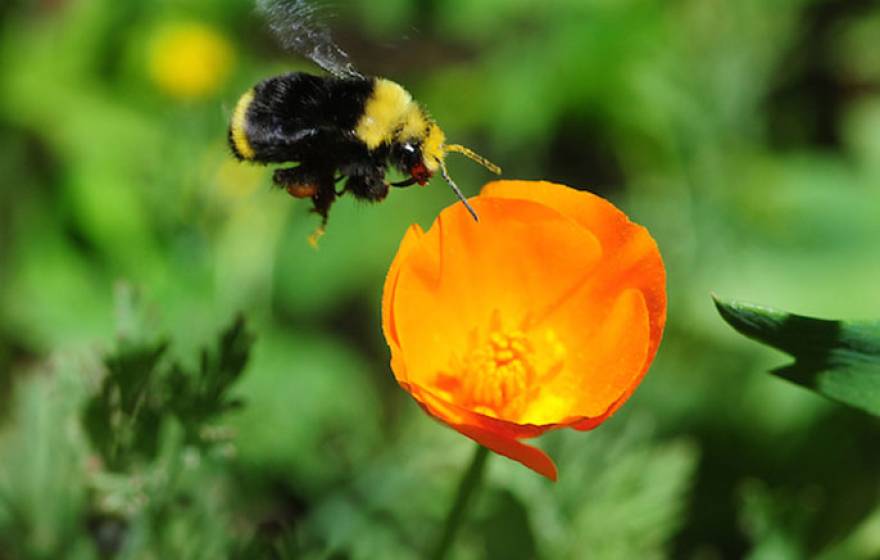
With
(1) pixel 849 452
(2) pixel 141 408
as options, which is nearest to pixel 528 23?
(1) pixel 849 452

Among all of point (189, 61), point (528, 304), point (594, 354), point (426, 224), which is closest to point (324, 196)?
point (528, 304)

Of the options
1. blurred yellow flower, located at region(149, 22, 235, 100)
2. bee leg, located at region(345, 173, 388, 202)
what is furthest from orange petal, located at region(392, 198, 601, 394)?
blurred yellow flower, located at region(149, 22, 235, 100)

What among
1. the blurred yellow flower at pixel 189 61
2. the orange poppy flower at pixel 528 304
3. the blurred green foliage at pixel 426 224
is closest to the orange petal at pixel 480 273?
the orange poppy flower at pixel 528 304

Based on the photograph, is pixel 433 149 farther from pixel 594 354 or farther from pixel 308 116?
pixel 594 354

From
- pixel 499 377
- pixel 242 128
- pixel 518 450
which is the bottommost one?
pixel 499 377

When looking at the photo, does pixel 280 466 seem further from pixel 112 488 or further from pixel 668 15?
pixel 668 15

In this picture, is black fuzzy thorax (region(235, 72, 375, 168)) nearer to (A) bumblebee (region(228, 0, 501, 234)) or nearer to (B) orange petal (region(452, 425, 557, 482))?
(A) bumblebee (region(228, 0, 501, 234))
